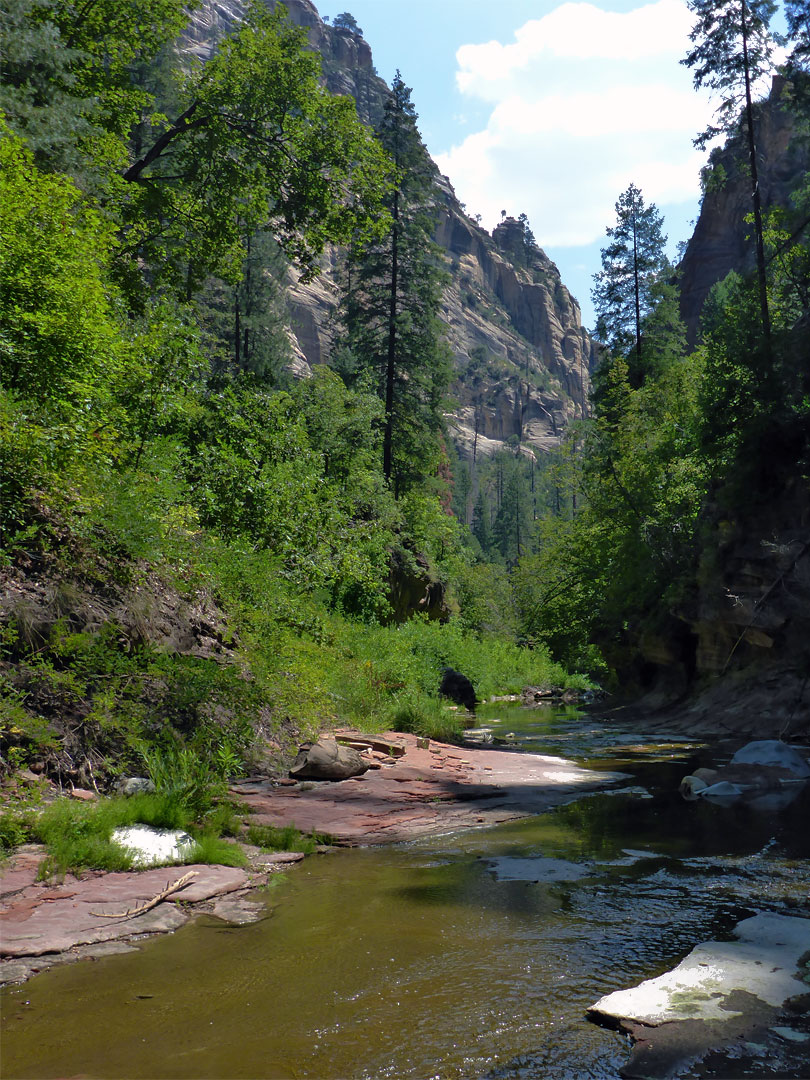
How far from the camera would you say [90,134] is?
531 inches

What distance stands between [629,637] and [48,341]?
21.9 m

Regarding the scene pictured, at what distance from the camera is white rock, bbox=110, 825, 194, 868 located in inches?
219

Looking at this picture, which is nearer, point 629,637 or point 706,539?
point 706,539

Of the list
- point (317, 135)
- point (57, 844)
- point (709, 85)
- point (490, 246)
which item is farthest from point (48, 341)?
point (490, 246)

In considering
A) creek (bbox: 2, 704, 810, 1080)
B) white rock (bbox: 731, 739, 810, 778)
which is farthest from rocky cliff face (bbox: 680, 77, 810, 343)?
creek (bbox: 2, 704, 810, 1080)

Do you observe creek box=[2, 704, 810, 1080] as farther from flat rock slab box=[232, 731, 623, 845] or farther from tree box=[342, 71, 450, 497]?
tree box=[342, 71, 450, 497]

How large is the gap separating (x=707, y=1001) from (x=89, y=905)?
3.57 metres

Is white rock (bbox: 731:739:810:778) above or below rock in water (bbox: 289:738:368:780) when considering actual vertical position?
below

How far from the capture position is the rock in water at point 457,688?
22.3m

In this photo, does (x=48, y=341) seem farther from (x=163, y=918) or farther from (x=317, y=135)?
(x=317, y=135)

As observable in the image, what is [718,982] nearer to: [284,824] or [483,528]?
[284,824]

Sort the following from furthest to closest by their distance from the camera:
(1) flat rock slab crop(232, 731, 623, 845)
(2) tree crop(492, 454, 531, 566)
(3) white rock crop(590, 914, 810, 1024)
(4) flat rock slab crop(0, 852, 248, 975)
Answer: (2) tree crop(492, 454, 531, 566), (1) flat rock slab crop(232, 731, 623, 845), (4) flat rock slab crop(0, 852, 248, 975), (3) white rock crop(590, 914, 810, 1024)

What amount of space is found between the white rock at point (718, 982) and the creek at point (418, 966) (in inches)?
7.0

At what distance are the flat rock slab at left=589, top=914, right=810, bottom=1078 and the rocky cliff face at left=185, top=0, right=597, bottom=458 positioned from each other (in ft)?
443
